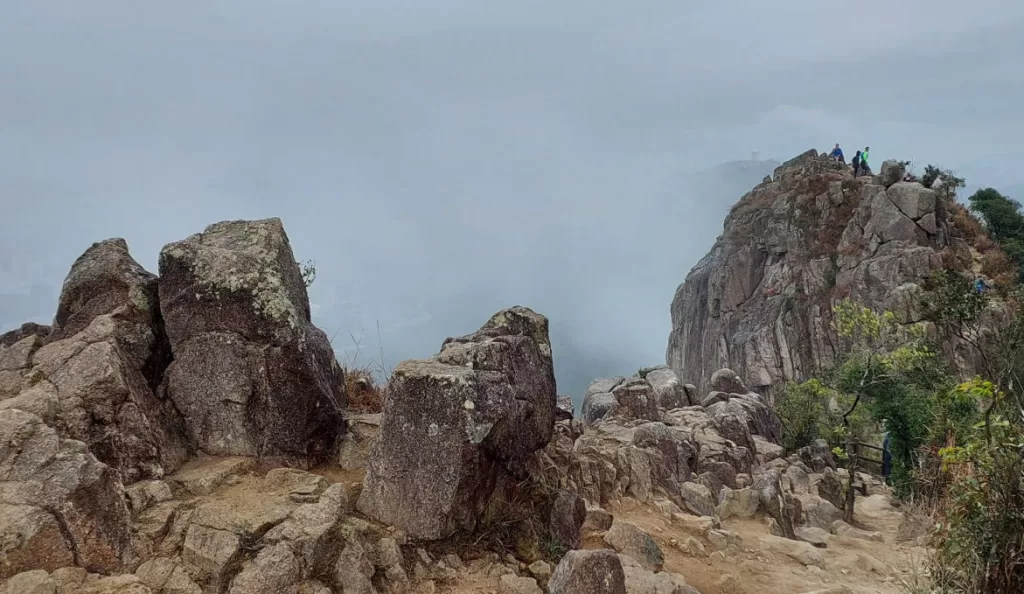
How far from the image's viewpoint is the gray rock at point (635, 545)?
831 centimetres

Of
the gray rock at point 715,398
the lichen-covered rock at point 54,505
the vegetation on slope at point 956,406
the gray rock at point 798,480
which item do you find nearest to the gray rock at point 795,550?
the vegetation on slope at point 956,406

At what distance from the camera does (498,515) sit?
24.8ft

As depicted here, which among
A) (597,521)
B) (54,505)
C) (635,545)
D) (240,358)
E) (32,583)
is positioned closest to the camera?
(32,583)

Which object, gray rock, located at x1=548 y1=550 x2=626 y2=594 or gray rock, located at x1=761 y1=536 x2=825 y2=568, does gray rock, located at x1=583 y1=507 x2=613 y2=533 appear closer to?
gray rock, located at x1=548 y1=550 x2=626 y2=594

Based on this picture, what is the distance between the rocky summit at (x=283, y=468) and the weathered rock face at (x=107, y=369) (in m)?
0.03

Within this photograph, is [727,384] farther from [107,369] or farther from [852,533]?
[107,369]

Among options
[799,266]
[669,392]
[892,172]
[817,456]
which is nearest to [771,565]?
[669,392]

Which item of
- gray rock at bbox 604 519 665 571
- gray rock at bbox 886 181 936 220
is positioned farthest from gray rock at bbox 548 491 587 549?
gray rock at bbox 886 181 936 220

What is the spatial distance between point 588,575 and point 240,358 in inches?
205

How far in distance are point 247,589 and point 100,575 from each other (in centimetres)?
136

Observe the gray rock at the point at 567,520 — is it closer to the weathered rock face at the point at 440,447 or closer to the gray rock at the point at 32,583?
the weathered rock face at the point at 440,447

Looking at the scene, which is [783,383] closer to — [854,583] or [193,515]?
[854,583]

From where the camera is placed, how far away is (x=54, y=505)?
5535 millimetres

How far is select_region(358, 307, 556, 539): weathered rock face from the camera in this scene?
270 inches
